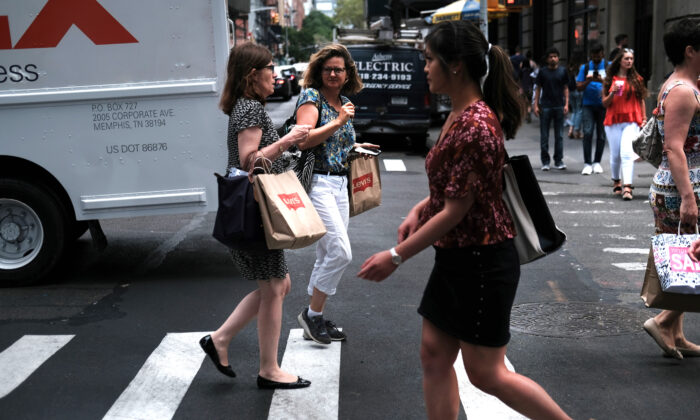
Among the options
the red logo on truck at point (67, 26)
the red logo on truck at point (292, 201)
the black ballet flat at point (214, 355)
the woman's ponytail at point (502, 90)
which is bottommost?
the black ballet flat at point (214, 355)

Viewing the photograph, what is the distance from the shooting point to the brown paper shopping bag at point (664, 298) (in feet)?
15.6

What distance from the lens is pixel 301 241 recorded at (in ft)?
15.3

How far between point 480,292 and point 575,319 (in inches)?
129

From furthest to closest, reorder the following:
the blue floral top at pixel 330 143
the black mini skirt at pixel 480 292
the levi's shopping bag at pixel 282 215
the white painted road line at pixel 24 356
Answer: the blue floral top at pixel 330 143
the white painted road line at pixel 24 356
the levi's shopping bag at pixel 282 215
the black mini skirt at pixel 480 292

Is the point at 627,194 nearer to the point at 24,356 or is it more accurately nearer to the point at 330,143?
the point at 330,143

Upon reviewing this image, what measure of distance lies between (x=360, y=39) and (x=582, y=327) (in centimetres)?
1374

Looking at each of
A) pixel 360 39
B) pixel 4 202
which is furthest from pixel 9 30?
pixel 360 39

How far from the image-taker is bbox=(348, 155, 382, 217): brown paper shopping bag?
6.08 metres

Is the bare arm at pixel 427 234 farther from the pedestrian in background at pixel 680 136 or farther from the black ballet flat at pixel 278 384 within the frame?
the pedestrian in background at pixel 680 136

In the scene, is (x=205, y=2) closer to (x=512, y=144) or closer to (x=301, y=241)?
(x=301, y=241)

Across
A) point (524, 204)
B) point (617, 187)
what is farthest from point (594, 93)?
point (524, 204)

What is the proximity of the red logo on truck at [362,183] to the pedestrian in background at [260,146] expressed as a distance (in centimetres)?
104

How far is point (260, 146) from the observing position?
4988 mm

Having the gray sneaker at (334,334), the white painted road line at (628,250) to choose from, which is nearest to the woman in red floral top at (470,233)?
the gray sneaker at (334,334)
